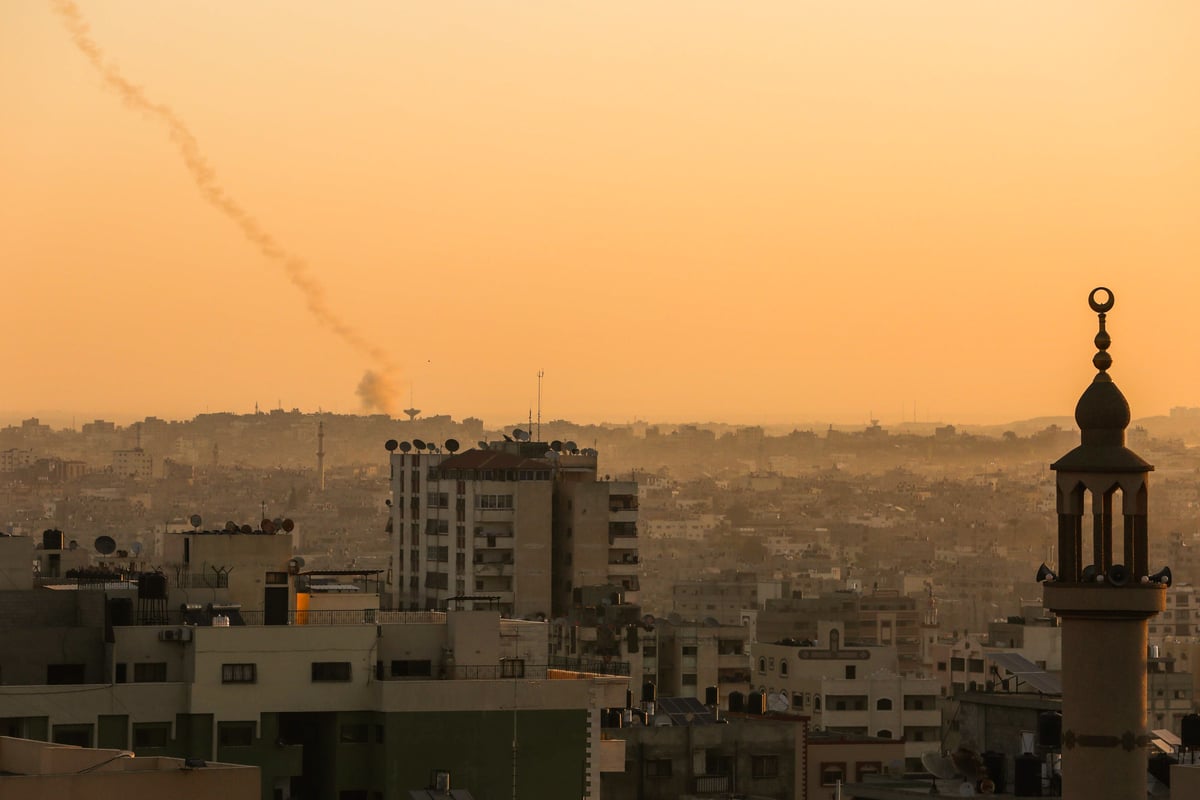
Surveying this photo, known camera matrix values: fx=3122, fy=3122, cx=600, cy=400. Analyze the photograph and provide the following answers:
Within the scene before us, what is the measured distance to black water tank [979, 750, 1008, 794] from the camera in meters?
36.6

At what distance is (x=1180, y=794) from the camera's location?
3038 centimetres

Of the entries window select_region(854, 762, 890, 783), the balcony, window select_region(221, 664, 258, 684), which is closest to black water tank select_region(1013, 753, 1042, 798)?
window select_region(221, 664, 258, 684)

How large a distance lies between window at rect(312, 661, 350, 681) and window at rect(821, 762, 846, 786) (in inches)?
1024

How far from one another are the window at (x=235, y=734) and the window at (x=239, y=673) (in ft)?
2.04

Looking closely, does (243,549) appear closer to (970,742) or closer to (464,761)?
(464,761)

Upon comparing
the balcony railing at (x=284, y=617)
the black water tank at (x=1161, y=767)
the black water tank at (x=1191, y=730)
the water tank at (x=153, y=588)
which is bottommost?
the black water tank at (x=1161, y=767)

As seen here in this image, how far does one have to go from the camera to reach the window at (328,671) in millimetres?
45312

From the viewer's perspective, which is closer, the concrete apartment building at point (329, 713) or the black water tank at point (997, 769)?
the black water tank at point (997, 769)

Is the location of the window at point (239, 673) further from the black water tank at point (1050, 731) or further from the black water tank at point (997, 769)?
the black water tank at point (1050, 731)

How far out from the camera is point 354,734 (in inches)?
1775

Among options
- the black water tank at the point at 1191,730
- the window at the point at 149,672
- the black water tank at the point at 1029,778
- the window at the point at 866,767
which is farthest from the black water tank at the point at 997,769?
the window at the point at 866,767

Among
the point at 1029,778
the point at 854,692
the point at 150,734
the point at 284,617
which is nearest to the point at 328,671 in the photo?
the point at 150,734

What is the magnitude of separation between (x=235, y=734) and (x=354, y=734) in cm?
177

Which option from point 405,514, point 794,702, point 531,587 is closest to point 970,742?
point 794,702
